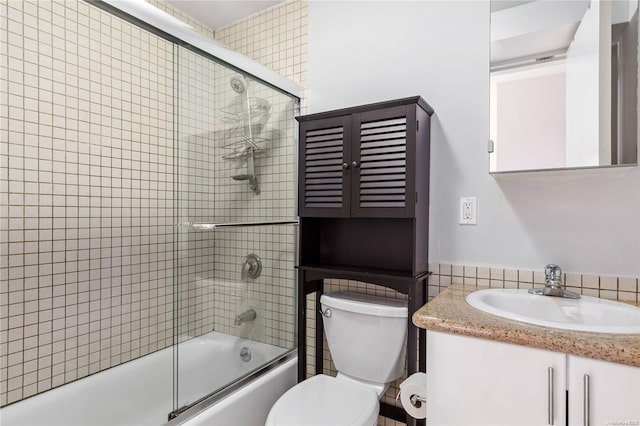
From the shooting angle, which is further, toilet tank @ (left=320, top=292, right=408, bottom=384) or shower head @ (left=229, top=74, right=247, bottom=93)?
shower head @ (left=229, top=74, right=247, bottom=93)

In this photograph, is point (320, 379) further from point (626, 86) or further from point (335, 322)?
point (626, 86)

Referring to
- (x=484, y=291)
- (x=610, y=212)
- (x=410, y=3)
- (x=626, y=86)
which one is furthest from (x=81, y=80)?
(x=610, y=212)

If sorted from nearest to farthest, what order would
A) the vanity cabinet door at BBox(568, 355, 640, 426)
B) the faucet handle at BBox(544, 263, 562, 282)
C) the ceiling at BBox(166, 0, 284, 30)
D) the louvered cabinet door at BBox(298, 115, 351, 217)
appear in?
the vanity cabinet door at BBox(568, 355, 640, 426) → the faucet handle at BBox(544, 263, 562, 282) → the louvered cabinet door at BBox(298, 115, 351, 217) → the ceiling at BBox(166, 0, 284, 30)

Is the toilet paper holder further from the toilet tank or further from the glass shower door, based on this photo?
the glass shower door

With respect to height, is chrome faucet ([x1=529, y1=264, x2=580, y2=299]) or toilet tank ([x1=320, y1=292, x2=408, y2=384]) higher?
chrome faucet ([x1=529, y1=264, x2=580, y2=299])

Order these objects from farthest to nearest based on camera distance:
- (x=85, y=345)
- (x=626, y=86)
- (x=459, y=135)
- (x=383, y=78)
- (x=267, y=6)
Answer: (x=267, y=6) < (x=383, y=78) < (x=85, y=345) < (x=459, y=135) < (x=626, y=86)

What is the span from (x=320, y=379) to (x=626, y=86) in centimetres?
158

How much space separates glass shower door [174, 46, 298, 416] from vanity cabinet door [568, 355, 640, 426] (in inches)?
50.4

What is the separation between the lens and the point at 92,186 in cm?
164

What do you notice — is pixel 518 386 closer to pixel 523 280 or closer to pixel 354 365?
pixel 523 280

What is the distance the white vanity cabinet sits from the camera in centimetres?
81

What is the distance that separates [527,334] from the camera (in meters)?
0.89

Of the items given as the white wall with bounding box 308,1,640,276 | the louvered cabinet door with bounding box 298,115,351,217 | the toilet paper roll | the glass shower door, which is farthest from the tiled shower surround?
the toilet paper roll

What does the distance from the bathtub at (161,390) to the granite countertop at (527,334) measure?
3.11 ft
